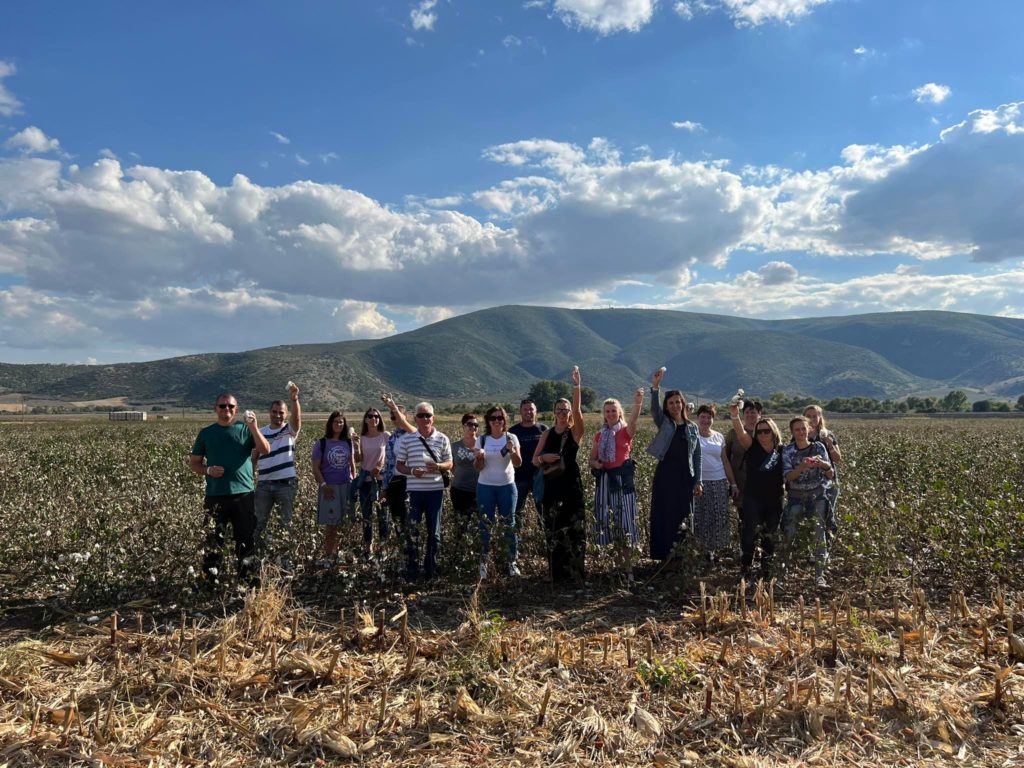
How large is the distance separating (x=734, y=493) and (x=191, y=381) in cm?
12649

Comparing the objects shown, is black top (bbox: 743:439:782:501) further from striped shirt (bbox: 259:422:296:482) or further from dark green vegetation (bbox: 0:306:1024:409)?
dark green vegetation (bbox: 0:306:1024:409)

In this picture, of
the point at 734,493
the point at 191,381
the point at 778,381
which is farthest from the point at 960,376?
the point at 734,493

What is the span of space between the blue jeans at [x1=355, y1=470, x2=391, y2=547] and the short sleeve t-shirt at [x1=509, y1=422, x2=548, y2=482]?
1423 mm

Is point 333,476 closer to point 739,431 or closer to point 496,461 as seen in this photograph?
point 496,461

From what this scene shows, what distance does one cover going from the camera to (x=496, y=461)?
6.62 m

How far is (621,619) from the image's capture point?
5.58 m

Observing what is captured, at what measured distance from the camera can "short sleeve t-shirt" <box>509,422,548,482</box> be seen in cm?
707

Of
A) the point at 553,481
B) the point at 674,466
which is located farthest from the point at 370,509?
the point at 674,466

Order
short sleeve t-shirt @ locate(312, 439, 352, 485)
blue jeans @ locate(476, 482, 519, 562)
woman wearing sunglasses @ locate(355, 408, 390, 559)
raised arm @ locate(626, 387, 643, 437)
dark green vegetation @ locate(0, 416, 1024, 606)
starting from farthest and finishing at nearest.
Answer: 1. woman wearing sunglasses @ locate(355, 408, 390, 559)
2. short sleeve t-shirt @ locate(312, 439, 352, 485)
3. blue jeans @ locate(476, 482, 519, 562)
4. dark green vegetation @ locate(0, 416, 1024, 606)
5. raised arm @ locate(626, 387, 643, 437)

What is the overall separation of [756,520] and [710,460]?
2.50 ft

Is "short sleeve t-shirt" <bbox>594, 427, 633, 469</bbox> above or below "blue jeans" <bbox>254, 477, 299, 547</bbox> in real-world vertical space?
above

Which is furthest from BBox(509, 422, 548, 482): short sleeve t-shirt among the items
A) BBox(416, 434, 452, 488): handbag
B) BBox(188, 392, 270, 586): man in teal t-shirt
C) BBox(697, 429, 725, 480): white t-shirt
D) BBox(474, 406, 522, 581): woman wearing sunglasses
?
BBox(188, 392, 270, 586): man in teal t-shirt

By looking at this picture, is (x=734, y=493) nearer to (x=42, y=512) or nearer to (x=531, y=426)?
(x=531, y=426)

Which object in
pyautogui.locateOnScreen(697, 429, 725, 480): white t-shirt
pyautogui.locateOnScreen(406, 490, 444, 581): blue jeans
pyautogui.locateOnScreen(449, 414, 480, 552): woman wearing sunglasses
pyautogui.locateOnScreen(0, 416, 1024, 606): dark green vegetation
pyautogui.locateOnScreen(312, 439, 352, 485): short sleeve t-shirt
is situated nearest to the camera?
pyautogui.locateOnScreen(0, 416, 1024, 606): dark green vegetation
